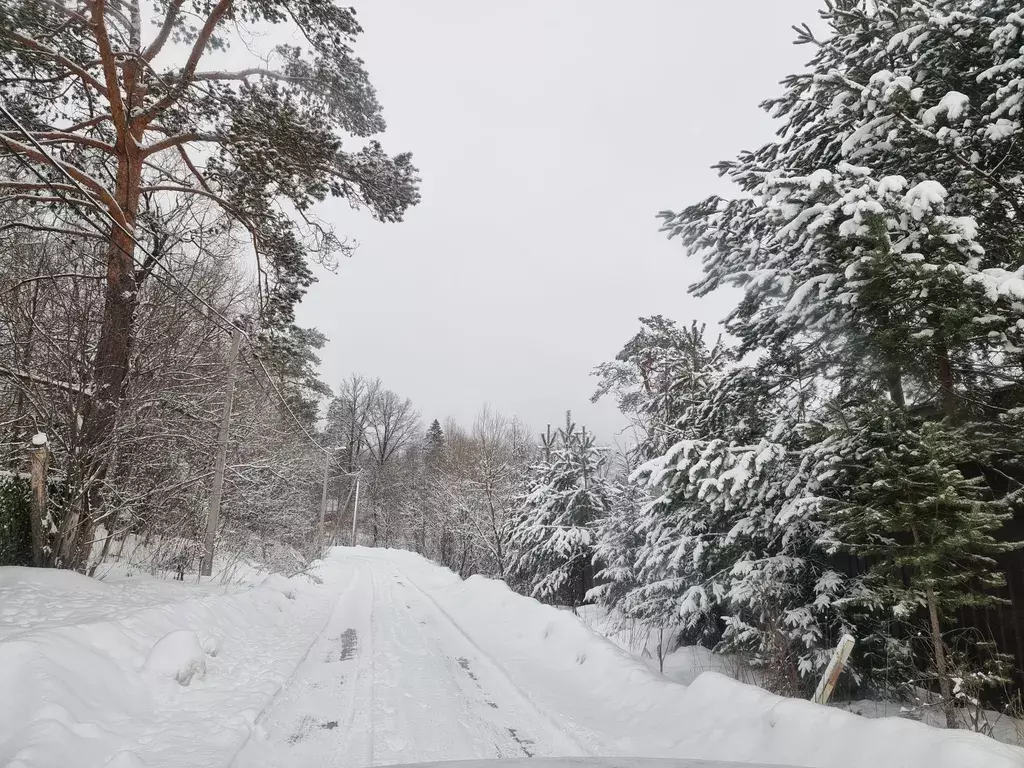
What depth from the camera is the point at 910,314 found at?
196 inches

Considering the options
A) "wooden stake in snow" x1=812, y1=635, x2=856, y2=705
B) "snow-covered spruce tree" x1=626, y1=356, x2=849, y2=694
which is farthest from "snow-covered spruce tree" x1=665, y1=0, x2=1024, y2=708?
"wooden stake in snow" x1=812, y1=635, x2=856, y2=705

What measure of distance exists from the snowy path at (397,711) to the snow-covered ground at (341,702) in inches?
0.8

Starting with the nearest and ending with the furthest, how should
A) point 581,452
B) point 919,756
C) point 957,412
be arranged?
1. point 919,756
2. point 957,412
3. point 581,452

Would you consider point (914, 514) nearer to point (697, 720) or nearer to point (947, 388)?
point (947, 388)

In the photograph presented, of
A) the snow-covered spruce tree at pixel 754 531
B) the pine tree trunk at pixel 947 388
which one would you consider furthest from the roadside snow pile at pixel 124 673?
the pine tree trunk at pixel 947 388

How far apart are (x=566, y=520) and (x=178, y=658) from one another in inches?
393

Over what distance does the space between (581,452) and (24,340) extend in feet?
36.8

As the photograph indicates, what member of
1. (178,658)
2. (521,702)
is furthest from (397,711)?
(178,658)

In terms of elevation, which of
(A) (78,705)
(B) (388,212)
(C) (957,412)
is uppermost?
(B) (388,212)

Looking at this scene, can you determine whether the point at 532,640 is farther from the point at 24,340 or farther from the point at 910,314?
the point at 24,340

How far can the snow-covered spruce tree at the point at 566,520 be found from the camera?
43.6 feet

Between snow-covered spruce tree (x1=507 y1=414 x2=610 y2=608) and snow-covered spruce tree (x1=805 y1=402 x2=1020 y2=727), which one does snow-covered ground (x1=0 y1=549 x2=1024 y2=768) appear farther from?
snow-covered spruce tree (x1=507 y1=414 x2=610 y2=608)

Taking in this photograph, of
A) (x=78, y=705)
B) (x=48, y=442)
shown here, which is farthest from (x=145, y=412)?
(x=78, y=705)

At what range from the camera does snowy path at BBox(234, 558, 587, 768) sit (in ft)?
12.5
